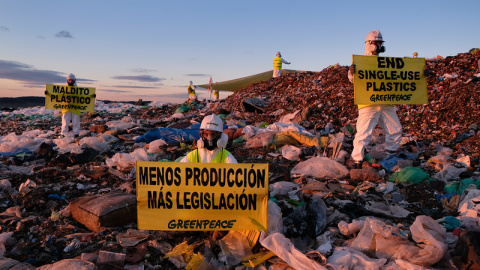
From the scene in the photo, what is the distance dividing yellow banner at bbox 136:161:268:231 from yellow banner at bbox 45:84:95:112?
7401 mm

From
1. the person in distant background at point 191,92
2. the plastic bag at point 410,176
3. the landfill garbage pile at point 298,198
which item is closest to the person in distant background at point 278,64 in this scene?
the person in distant background at point 191,92

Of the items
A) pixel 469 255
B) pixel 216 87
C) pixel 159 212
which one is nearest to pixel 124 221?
pixel 159 212

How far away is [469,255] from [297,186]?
2463mm

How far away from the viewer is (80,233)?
3666 mm

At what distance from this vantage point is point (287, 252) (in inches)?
105

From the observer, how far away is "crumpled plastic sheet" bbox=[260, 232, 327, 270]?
101 inches

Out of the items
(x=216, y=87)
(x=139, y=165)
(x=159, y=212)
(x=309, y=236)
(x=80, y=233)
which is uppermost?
(x=216, y=87)

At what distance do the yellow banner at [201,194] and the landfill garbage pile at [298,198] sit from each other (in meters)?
0.24

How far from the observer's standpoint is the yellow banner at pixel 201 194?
2.89 metres

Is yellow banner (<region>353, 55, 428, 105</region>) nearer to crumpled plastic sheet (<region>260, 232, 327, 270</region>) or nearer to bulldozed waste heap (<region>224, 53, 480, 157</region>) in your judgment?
bulldozed waste heap (<region>224, 53, 480, 157</region>)

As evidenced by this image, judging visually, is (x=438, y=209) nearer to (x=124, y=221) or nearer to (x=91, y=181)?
(x=124, y=221)

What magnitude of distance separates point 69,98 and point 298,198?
7.59m

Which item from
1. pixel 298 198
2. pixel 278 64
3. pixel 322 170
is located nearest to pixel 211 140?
pixel 298 198

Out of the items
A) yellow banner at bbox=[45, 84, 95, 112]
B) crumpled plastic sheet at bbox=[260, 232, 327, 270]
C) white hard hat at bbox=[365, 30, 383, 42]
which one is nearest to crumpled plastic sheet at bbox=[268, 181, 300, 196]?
crumpled plastic sheet at bbox=[260, 232, 327, 270]
